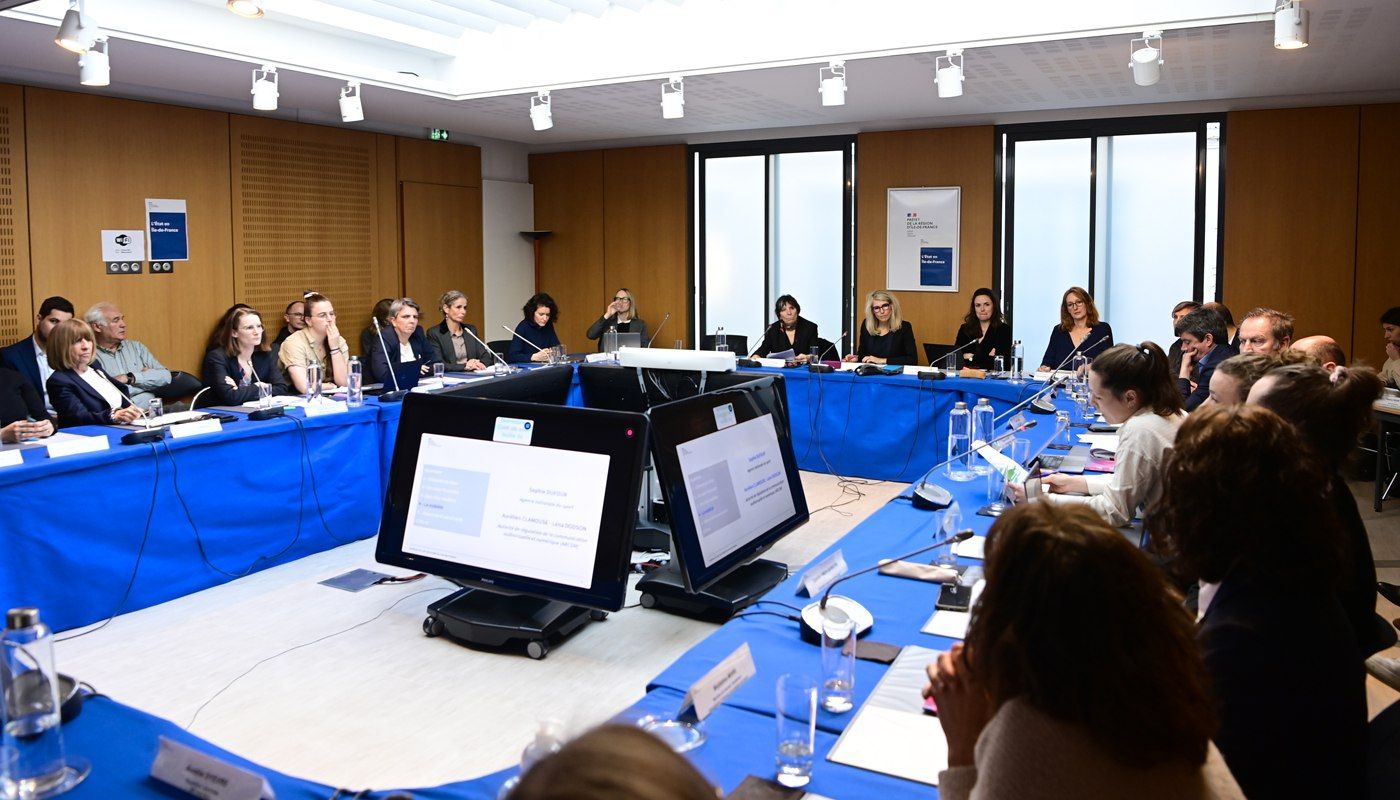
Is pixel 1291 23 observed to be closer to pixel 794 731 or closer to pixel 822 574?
pixel 822 574

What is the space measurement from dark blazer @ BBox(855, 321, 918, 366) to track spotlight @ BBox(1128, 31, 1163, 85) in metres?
2.60

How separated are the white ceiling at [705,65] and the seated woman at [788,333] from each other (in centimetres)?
151

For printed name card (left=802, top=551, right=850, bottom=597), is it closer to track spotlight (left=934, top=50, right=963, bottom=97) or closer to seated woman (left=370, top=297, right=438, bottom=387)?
track spotlight (left=934, top=50, right=963, bottom=97)

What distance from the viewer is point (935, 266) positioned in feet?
28.5

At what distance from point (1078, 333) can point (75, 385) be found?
6.02 metres

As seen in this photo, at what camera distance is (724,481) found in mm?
3232

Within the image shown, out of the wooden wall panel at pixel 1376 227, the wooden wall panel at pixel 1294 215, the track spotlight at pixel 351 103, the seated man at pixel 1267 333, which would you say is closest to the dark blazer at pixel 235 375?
the track spotlight at pixel 351 103

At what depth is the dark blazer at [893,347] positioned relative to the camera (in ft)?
24.6

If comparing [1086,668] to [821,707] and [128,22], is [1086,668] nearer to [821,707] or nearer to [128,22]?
[821,707]

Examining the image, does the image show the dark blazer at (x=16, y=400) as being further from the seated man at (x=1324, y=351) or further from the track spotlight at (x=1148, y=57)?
the seated man at (x=1324, y=351)

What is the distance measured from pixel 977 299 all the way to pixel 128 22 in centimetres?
564

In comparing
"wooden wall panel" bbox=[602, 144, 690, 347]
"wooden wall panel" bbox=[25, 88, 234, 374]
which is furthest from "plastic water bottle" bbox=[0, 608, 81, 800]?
"wooden wall panel" bbox=[602, 144, 690, 347]

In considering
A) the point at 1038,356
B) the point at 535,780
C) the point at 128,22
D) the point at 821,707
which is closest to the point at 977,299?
the point at 1038,356

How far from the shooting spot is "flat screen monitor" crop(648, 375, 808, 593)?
2.99m
